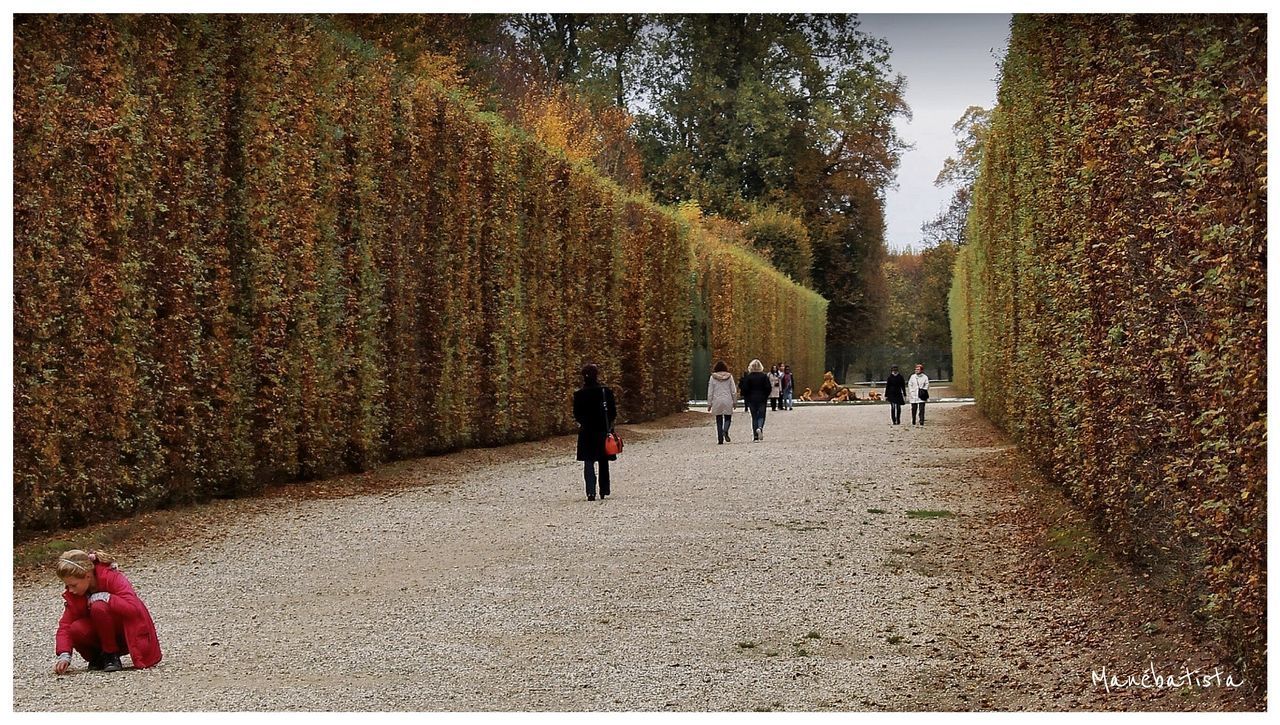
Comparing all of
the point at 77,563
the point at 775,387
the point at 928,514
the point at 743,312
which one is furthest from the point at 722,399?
the point at 743,312

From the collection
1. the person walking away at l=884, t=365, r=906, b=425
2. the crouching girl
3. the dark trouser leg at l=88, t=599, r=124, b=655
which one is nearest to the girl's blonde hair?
the crouching girl

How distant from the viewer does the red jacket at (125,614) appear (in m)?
5.85

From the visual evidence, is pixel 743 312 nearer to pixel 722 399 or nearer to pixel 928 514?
pixel 722 399

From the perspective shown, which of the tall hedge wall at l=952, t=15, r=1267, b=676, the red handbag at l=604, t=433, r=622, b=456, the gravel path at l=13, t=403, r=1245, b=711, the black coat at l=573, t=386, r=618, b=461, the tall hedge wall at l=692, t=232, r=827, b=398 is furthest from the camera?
the tall hedge wall at l=692, t=232, r=827, b=398

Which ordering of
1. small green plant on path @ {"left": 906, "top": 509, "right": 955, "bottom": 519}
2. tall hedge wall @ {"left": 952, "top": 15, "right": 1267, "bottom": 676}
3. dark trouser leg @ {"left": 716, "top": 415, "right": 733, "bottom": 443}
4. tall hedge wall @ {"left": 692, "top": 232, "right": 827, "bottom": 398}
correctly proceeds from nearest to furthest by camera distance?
1. tall hedge wall @ {"left": 952, "top": 15, "right": 1267, "bottom": 676}
2. small green plant on path @ {"left": 906, "top": 509, "right": 955, "bottom": 519}
3. dark trouser leg @ {"left": 716, "top": 415, "right": 733, "bottom": 443}
4. tall hedge wall @ {"left": 692, "top": 232, "right": 827, "bottom": 398}

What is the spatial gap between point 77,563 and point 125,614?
1.07ft

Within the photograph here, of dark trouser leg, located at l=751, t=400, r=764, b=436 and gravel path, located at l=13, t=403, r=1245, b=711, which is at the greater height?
dark trouser leg, located at l=751, t=400, r=764, b=436

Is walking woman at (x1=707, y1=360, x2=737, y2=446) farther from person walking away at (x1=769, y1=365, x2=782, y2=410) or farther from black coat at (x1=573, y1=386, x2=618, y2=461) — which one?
person walking away at (x1=769, y1=365, x2=782, y2=410)

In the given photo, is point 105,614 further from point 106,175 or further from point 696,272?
point 696,272

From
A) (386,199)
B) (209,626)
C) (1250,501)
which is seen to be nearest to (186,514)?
(209,626)

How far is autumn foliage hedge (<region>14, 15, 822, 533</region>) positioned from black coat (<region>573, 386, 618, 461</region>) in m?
2.88

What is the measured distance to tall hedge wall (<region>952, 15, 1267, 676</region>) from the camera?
4.84 metres

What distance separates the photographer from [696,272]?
3061cm

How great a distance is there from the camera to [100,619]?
231 inches
